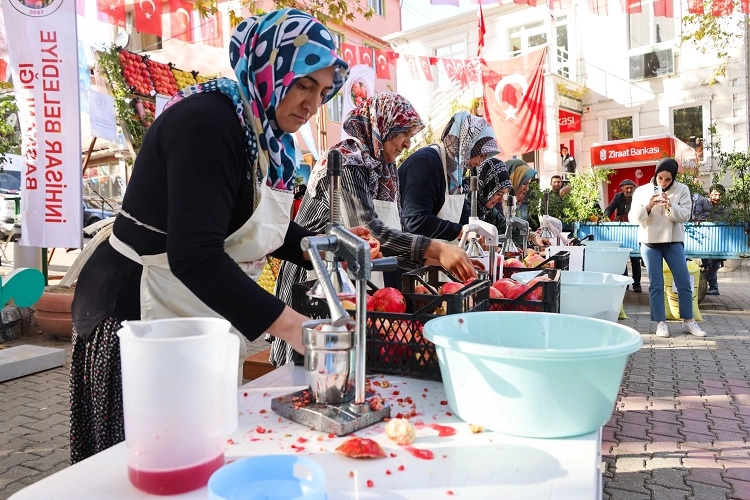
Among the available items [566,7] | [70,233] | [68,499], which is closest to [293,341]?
[68,499]

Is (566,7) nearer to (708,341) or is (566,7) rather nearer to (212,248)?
→ (708,341)

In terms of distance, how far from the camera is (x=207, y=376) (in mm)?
849

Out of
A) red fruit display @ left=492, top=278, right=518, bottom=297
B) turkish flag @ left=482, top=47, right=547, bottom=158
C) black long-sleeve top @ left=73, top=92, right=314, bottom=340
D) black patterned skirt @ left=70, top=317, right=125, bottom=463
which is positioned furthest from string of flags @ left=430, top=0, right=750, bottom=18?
black patterned skirt @ left=70, top=317, right=125, bottom=463

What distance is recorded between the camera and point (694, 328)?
6.30 metres

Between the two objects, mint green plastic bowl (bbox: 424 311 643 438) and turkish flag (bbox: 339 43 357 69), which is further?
turkish flag (bbox: 339 43 357 69)

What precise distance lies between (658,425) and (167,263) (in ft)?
11.6

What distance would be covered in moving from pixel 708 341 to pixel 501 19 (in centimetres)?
1484

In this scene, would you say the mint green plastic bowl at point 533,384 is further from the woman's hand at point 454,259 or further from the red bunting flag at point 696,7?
the red bunting flag at point 696,7

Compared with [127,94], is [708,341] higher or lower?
lower

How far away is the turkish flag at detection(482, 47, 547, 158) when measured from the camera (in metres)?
12.1

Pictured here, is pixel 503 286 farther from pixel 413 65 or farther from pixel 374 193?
pixel 413 65

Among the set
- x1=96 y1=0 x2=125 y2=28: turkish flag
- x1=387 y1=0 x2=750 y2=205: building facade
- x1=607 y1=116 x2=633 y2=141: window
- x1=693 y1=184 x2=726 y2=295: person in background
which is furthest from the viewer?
x1=607 y1=116 x2=633 y2=141: window

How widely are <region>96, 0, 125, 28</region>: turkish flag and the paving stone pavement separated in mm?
3429

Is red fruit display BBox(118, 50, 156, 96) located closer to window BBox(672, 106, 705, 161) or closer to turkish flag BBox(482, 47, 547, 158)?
turkish flag BBox(482, 47, 547, 158)
